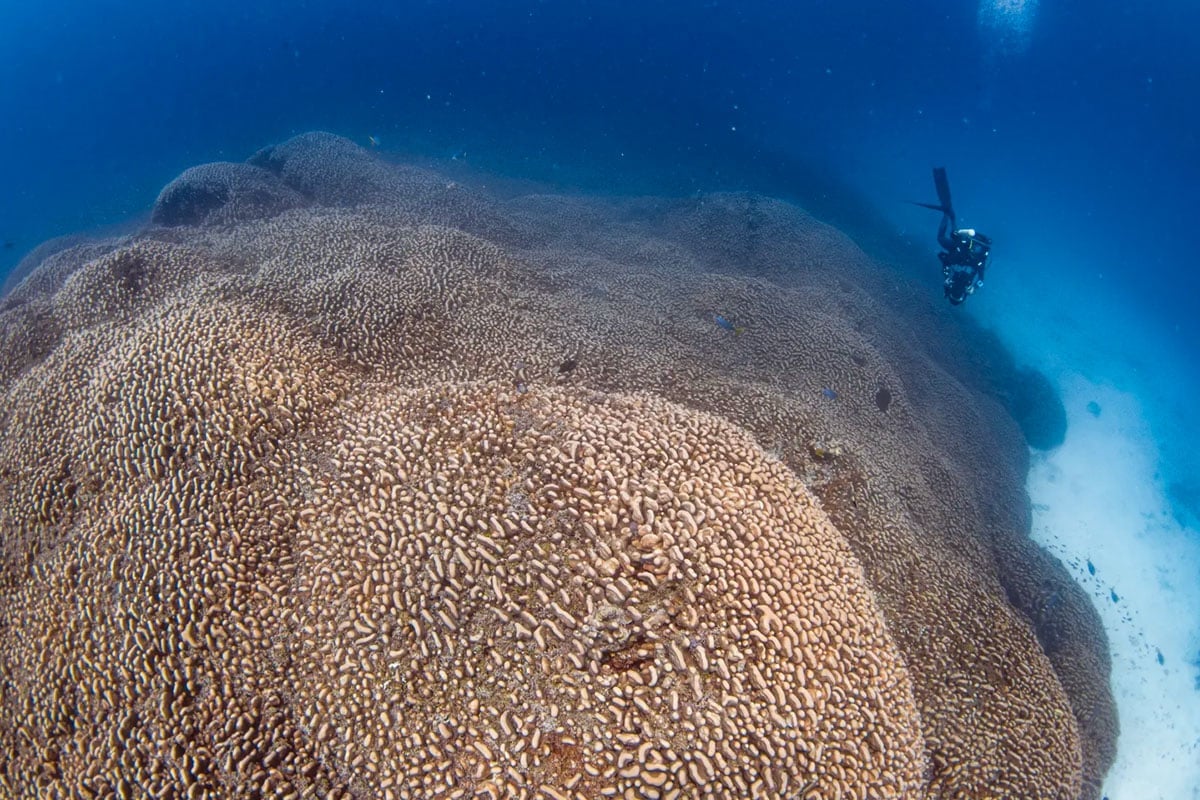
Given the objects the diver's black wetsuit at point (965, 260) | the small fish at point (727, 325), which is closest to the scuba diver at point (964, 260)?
the diver's black wetsuit at point (965, 260)

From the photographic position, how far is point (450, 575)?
3551mm

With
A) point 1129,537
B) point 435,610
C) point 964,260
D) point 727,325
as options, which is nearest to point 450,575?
point 435,610

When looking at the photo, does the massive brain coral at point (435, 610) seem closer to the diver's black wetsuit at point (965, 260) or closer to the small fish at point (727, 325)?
the small fish at point (727, 325)

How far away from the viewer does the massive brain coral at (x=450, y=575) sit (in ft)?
10.6

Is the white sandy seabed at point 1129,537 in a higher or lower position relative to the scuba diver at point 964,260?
lower

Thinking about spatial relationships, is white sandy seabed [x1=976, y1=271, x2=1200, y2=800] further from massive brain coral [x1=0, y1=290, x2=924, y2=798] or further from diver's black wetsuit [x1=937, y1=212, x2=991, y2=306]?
massive brain coral [x1=0, y1=290, x2=924, y2=798]

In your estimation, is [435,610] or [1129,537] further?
[1129,537]

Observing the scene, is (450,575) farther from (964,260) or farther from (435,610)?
(964,260)

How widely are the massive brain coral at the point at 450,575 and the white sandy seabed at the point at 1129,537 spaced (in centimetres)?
703

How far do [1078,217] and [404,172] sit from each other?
64454 mm

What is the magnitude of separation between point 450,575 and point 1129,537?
2140cm

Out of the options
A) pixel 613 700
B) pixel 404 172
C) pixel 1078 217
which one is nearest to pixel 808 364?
pixel 613 700

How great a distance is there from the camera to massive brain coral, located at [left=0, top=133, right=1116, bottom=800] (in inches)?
127

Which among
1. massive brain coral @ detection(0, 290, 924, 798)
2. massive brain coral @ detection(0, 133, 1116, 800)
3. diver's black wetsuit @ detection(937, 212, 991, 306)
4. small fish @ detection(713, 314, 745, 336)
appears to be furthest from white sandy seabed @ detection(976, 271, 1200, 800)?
massive brain coral @ detection(0, 290, 924, 798)
